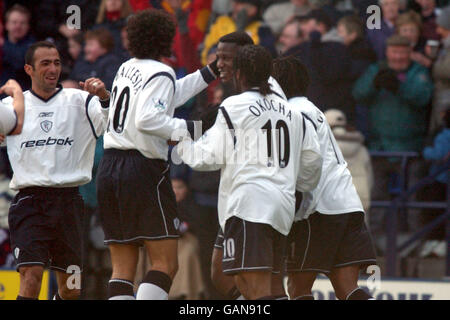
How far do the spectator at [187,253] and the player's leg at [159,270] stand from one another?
3.94 meters

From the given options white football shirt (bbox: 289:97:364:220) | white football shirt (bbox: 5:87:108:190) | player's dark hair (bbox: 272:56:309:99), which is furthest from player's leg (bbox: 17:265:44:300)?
player's dark hair (bbox: 272:56:309:99)

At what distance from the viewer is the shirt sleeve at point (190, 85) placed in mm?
8391

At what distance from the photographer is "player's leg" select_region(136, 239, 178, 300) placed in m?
7.94

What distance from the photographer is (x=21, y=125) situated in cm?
809

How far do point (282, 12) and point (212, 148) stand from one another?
19.2 feet

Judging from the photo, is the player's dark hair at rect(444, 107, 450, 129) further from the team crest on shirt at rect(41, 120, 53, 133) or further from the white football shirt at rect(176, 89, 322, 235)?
the team crest on shirt at rect(41, 120, 53, 133)

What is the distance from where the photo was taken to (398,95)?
472 inches

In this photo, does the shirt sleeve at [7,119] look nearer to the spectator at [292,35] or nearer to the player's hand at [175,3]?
the spectator at [292,35]

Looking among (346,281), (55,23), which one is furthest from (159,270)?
(55,23)

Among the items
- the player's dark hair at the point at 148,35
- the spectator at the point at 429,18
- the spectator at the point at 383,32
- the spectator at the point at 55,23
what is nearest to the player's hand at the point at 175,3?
the spectator at the point at 55,23

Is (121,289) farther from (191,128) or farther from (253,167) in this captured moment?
(253,167)
